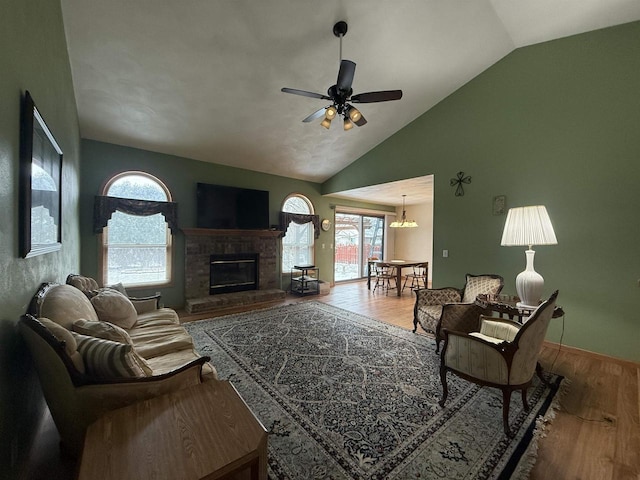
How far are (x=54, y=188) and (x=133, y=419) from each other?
6.48ft

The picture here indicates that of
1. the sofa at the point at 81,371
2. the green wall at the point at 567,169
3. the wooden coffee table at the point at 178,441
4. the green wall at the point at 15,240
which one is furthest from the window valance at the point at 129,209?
the green wall at the point at 567,169

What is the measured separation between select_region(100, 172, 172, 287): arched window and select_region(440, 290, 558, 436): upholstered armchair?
467cm

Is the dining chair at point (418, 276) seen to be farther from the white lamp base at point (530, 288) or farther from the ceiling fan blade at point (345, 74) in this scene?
the ceiling fan blade at point (345, 74)

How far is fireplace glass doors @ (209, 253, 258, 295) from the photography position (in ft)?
17.3

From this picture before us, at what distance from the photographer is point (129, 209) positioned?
428 cm

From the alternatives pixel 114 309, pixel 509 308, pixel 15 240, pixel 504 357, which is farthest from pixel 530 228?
pixel 114 309

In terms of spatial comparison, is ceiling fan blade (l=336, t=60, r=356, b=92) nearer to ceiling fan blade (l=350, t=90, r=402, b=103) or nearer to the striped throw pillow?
ceiling fan blade (l=350, t=90, r=402, b=103)

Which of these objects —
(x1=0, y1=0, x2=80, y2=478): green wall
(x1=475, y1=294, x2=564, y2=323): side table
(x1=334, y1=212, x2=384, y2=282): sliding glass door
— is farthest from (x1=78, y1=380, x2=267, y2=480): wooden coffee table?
(x1=334, y1=212, x2=384, y2=282): sliding glass door

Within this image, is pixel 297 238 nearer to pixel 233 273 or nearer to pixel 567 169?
pixel 233 273

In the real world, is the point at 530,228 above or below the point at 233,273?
above

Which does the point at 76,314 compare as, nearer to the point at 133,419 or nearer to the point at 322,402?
the point at 133,419

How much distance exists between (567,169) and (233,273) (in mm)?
5629

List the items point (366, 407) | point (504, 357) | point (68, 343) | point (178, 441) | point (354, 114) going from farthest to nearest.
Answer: point (354, 114)
point (366, 407)
point (504, 357)
point (68, 343)
point (178, 441)

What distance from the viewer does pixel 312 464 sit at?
1.57 m
